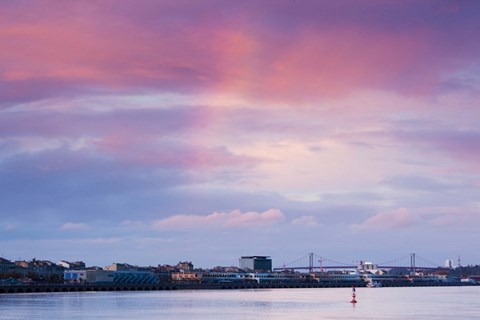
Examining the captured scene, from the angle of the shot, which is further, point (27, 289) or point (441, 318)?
point (27, 289)

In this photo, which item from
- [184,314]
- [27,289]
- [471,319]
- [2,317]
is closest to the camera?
[471,319]

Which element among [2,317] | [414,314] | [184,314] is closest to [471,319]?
[414,314]

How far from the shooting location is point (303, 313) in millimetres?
71562

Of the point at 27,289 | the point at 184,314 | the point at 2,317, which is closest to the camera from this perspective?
the point at 2,317

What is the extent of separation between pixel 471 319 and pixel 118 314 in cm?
2884

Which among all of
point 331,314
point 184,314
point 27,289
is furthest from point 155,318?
point 27,289

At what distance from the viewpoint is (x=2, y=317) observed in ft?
217

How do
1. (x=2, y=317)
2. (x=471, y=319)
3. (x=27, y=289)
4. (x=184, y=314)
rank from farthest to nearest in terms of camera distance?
(x=27, y=289) < (x=184, y=314) < (x=2, y=317) < (x=471, y=319)

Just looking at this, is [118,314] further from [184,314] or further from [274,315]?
[274,315]

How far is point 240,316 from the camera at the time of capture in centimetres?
6681

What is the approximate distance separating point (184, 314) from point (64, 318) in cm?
1045

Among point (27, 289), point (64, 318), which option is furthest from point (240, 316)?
point (27, 289)

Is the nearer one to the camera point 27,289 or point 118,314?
point 118,314

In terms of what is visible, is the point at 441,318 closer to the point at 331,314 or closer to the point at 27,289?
the point at 331,314
